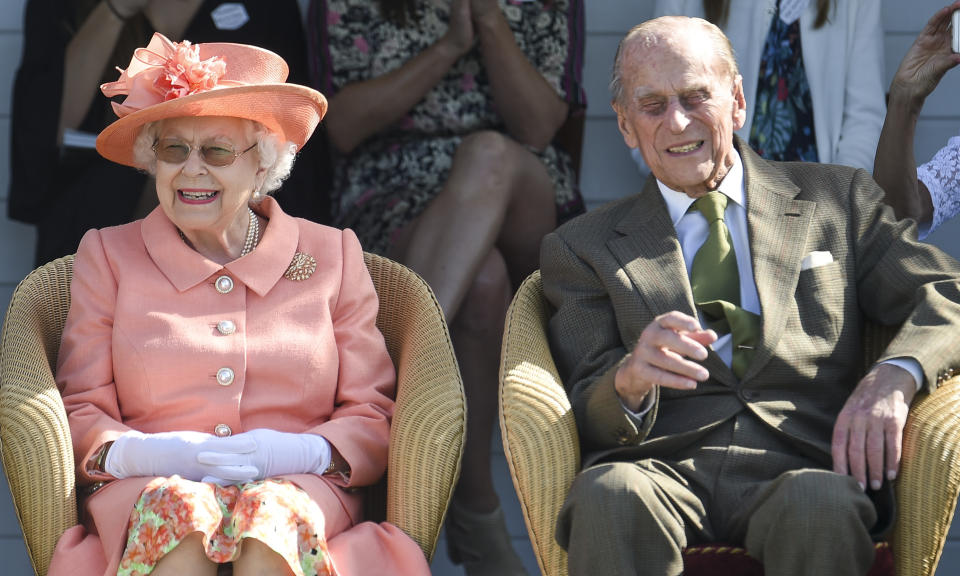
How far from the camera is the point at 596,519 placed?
261 cm

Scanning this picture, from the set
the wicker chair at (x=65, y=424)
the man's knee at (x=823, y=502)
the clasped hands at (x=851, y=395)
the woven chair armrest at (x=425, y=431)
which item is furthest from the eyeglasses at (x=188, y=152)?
the man's knee at (x=823, y=502)

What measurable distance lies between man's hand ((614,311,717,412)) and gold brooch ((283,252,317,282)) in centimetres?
85

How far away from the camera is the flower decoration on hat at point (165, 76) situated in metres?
3.04

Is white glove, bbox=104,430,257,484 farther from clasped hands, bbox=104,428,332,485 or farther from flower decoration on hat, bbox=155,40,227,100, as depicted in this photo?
flower decoration on hat, bbox=155,40,227,100

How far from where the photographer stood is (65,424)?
2881mm

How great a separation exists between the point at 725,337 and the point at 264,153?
1.14 meters

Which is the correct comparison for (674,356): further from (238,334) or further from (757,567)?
(238,334)

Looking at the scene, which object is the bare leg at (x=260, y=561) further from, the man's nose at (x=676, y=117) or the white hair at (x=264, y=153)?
the man's nose at (x=676, y=117)

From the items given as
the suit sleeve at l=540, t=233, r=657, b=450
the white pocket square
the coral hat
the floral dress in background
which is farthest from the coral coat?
the floral dress in background

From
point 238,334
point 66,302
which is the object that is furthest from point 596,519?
point 66,302

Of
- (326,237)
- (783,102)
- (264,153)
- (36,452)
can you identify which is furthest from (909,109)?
(36,452)

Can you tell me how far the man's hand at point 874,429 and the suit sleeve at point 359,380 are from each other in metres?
0.99

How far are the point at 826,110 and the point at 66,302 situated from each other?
229 centimetres

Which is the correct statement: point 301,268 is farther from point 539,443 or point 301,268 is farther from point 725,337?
point 725,337
